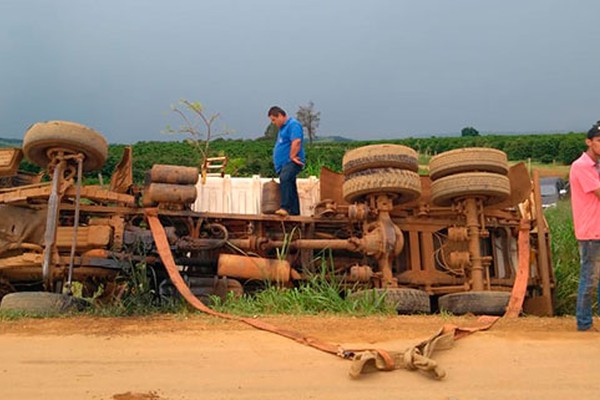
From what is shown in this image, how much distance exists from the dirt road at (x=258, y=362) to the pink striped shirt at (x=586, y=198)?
835mm

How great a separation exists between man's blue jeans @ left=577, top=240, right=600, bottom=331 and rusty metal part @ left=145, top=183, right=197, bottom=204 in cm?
386

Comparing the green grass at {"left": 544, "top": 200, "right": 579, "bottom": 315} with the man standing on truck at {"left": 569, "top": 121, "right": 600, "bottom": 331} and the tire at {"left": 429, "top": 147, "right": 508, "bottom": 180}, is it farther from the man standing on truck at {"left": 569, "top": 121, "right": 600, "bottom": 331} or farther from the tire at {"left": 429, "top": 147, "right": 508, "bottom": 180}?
the man standing on truck at {"left": 569, "top": 121, "right": 600, "bottom": 331}

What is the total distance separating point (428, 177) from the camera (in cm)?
745

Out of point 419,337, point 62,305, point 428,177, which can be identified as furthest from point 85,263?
point 428,177

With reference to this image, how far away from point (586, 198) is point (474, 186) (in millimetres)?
1533

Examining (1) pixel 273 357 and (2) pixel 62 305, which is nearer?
(1) pixel 273 357

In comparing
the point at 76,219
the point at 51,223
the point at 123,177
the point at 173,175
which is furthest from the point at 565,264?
the point at 51,223

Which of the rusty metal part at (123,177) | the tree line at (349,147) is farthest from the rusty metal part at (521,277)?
the tree line at (349,147)

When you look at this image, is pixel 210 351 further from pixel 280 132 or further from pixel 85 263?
pixel 280 132

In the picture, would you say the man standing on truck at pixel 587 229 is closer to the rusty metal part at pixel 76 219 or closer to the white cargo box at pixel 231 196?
the white cargo box at pixel 231 196

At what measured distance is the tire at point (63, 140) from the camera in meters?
5.91

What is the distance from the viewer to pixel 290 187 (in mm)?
7234

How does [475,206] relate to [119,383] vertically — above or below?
above

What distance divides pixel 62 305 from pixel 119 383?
2264 mm
